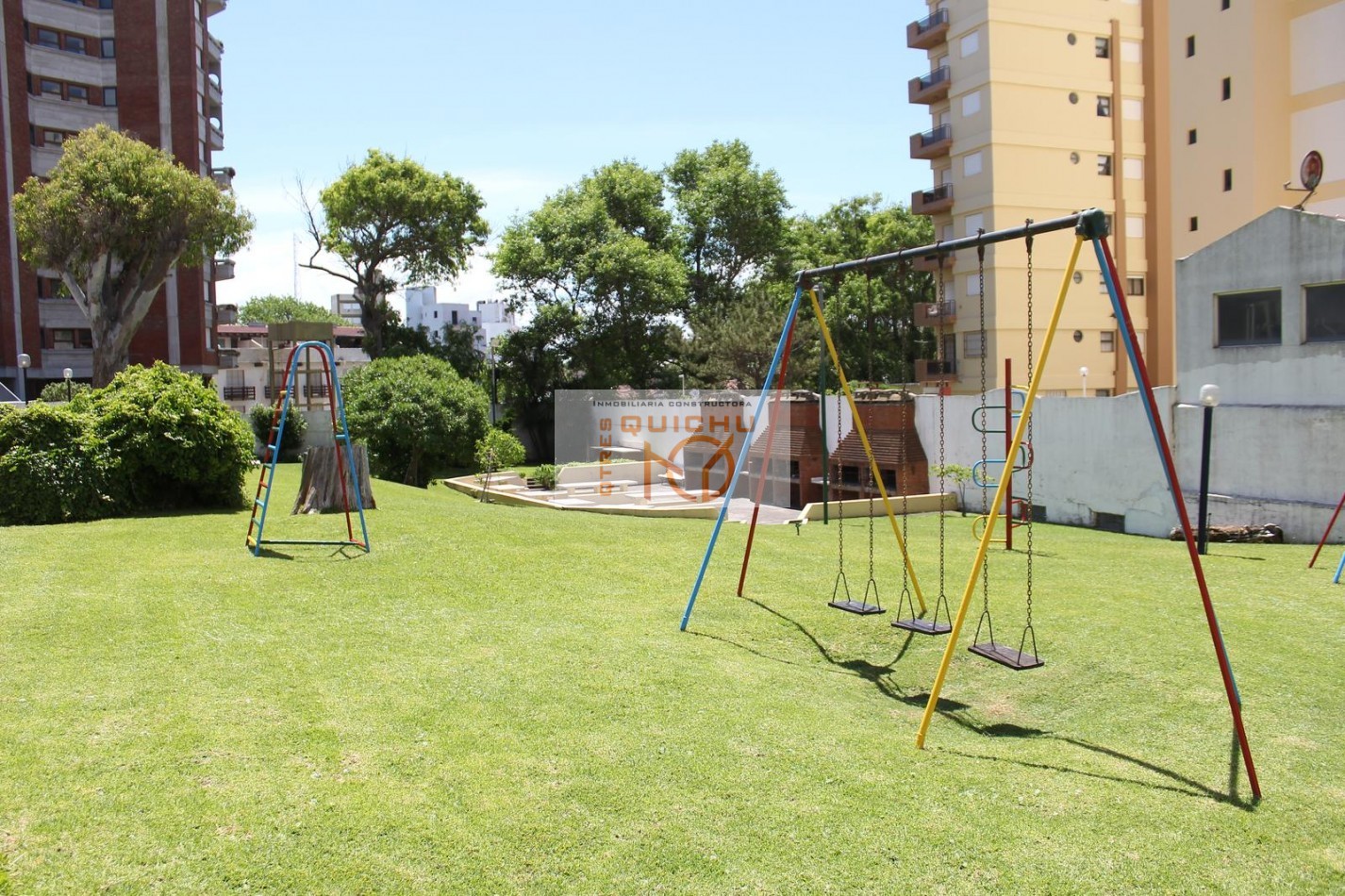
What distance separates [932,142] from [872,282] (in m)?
9.96

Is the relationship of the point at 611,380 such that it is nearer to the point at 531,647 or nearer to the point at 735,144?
the point at 735,144

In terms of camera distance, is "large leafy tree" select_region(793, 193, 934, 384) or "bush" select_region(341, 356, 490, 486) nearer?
"bush" select_region(341, 356, 490, 486)

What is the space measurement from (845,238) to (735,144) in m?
9.47

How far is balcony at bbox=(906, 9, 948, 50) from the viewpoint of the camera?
129ft

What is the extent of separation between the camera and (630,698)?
725 cm

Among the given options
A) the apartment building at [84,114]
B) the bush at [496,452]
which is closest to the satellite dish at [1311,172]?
the bush at [496,452]

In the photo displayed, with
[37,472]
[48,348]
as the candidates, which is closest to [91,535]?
[37,472]

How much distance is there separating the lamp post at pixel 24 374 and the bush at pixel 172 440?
7820 millimetres

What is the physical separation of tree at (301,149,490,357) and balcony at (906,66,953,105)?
2387 cm

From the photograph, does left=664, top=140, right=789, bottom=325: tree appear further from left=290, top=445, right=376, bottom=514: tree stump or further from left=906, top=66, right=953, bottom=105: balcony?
left=290, top=445, right=376, bottom=514: tree stump

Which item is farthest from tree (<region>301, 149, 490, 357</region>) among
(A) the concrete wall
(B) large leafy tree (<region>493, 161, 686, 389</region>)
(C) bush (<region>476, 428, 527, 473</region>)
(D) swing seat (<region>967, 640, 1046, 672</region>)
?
(D) swing seat (<region>967, 640, 1046, 672</region>)

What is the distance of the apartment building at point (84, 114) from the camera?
40.2 meters

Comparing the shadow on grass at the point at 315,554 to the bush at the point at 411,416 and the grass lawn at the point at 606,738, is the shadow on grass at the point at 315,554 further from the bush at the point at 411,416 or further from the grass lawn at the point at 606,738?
the bush at the point at 411,416

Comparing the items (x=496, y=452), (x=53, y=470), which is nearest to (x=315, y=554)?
(x=53, y=470)
